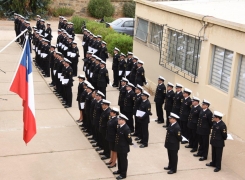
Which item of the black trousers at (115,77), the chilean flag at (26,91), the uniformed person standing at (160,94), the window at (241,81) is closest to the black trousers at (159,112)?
the uniformed person standing at (160,94)

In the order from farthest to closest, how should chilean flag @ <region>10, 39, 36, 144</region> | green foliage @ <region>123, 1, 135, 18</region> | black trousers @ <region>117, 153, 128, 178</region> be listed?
1. green foliage @ <region>123, 1, 135, 18</region>
2. black trousers @ <region>117, 153, 128, 178</region>
3. chilean flag @ <region>10, 39, 36, 144</region>

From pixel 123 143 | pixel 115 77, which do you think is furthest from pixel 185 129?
pixel 115 77

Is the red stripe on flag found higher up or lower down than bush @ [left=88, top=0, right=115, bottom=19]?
higher up

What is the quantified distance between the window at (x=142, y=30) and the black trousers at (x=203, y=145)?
683 cm

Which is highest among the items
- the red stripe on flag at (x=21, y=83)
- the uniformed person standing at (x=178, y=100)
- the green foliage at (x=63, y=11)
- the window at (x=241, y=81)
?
the red stripe on flag at (x=21, y=83)

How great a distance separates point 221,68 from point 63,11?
20567 mm

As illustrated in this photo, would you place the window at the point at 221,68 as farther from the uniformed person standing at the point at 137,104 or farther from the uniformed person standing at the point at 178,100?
the uniformed person standing at the point at 137,104

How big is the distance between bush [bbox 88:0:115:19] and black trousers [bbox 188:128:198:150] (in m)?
21.9

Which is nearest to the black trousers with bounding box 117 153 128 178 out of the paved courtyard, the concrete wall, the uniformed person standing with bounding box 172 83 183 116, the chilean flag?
the paved courtyard

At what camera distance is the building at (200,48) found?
12.7 meters

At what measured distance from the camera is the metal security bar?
47.4 ft

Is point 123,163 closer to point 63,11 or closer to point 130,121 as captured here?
point 130,121

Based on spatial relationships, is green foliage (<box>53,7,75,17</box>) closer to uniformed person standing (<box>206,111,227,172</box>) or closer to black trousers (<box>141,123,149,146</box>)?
black trousers (<box>141,123,149,146</box>)

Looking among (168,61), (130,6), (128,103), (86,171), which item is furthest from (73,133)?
(130,6)
